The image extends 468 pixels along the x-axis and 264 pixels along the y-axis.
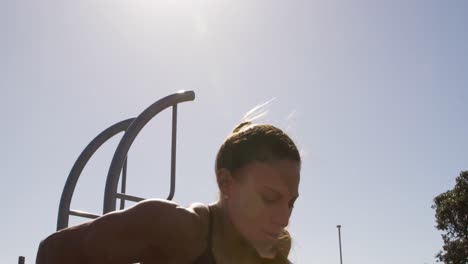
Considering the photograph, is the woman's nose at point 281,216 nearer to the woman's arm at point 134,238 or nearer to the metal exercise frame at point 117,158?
the woman's arm at point 134,238

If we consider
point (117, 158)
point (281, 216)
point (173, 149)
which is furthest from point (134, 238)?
point (173, 149)

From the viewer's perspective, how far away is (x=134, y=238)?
1559 mm

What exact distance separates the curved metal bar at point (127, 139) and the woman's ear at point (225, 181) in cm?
190

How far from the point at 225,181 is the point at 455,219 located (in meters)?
24.3

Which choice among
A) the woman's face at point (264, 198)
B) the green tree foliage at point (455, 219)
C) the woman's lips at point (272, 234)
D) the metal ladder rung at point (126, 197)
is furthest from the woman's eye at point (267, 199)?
the green tree foliage at point (455, 219)

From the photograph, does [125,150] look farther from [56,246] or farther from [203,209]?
[56,246]

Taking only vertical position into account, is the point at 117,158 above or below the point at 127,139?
below

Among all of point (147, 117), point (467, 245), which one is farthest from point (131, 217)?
point (467, 245)

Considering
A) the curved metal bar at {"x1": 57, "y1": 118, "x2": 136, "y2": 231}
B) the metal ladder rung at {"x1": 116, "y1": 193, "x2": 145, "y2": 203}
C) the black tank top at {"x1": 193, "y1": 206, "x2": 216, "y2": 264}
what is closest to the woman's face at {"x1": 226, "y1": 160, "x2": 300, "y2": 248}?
the black tank top at {"x1": 193, "y1": 206, "x2": 216, "y2": 264}

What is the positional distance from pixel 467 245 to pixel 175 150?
72.5 feet

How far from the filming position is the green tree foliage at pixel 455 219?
22789 mm

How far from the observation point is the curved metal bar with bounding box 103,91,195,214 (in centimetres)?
365

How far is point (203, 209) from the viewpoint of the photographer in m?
1.90

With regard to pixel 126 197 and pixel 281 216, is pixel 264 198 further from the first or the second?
pixel 126 197
